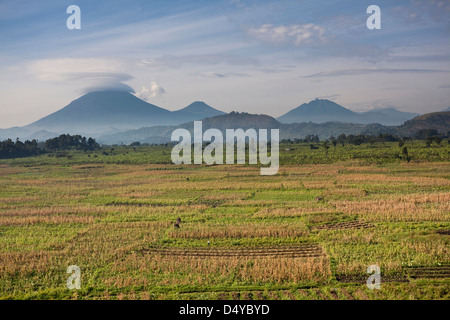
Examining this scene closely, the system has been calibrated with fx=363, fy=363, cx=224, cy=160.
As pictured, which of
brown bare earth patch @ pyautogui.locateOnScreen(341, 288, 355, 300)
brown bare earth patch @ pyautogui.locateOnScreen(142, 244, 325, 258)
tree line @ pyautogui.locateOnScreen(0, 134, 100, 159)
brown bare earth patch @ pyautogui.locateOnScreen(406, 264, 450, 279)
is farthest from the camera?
tree line @ pyautogui.locateOnScreen(0, 134, 100, 159)

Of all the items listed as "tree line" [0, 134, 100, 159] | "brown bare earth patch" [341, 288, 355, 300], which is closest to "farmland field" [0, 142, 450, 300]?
"brown bare earth patch" [341, 288, 355, 300]

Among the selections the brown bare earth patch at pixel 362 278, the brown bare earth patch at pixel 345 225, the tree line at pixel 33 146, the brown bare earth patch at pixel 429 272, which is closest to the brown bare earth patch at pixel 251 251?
the brown bare earth patch at pixel 362 278

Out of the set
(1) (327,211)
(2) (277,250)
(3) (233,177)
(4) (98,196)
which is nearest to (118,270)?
(2) (277,250)

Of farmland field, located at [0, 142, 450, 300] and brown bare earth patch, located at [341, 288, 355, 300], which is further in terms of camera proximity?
farmland field, located at [0, 142, 450, 300]

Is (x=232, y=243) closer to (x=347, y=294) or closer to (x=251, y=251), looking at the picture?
(x=251, y=251)

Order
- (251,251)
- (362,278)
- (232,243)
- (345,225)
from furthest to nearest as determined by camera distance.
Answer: (345,225)
(232,243)
(251,251)
(362,278)

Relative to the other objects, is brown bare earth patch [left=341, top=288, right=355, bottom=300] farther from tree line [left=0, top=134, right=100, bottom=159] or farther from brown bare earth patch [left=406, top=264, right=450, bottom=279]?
tree line [left=0, top=134, right=100, bottom=159]

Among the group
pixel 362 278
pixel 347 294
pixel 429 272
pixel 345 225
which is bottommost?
pixel 347 294

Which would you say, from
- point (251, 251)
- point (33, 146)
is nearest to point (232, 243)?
point (251, 251)
